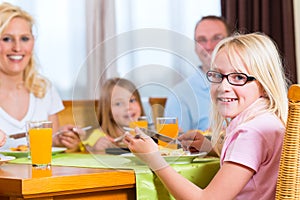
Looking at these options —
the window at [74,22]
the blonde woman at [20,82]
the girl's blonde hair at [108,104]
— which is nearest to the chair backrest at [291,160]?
the girl's blonde hair at [108,104]

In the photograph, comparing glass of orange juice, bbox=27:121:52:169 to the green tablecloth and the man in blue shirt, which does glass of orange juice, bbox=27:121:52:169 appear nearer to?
the green tablecloth

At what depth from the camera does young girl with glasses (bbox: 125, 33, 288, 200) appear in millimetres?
1773

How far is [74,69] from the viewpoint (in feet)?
13.3

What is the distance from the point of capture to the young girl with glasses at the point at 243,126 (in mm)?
1773

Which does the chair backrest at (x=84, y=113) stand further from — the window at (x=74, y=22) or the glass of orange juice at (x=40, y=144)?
the window at (x=74, y=22)

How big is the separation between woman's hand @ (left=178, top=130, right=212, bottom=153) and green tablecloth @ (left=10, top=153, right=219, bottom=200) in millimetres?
39

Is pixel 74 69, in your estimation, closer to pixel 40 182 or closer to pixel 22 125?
pixel 22 125

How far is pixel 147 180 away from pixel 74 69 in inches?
88.7

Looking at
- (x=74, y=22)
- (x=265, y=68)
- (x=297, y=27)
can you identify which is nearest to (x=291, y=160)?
(x=265, y=68)

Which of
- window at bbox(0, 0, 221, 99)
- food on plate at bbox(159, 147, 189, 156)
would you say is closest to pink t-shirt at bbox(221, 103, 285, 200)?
food on plate at bbox(159, 147, 189, 156)

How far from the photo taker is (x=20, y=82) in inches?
122

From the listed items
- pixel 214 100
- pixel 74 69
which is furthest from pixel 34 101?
pixel 214 100

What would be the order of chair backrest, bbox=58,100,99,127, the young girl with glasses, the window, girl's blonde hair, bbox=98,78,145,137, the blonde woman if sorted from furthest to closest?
the window → the blonde woman → girl's blonde hair, bbox=98,78,145,137 → chair backrest, bbox=58,100,99,127 → the young girl with glasses

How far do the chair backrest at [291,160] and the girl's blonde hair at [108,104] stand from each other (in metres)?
0.94
